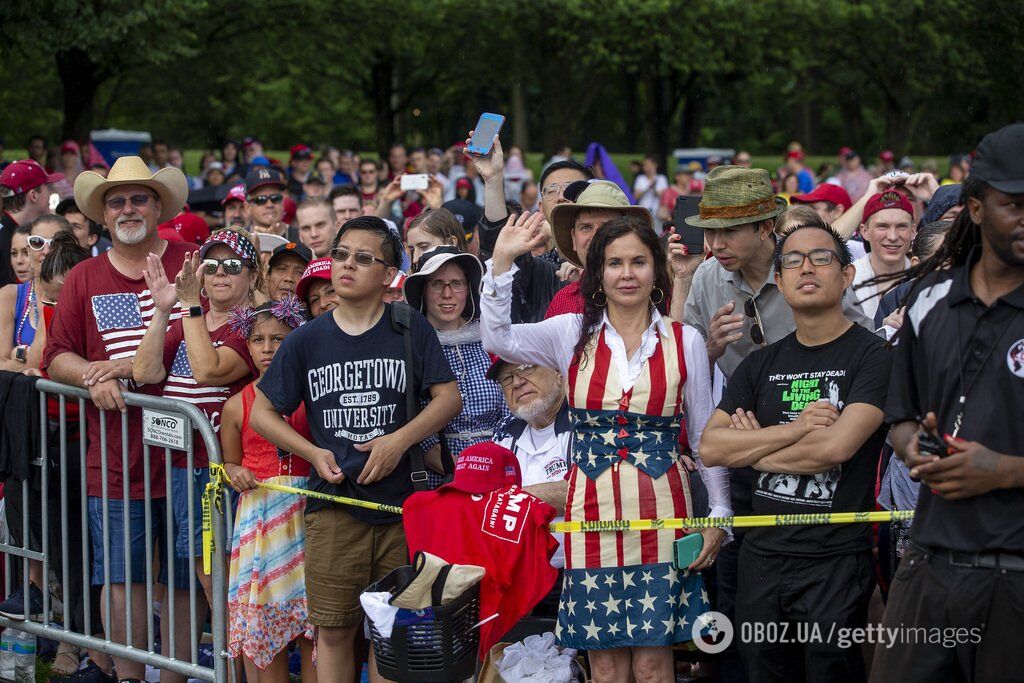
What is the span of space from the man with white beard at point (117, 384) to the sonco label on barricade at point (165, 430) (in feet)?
0.50

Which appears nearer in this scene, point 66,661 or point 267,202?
point 66,661

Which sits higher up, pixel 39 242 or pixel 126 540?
pixel 39 242

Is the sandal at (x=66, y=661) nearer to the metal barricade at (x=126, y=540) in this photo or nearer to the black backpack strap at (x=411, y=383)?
the metal barricade at (x=126, y=540)

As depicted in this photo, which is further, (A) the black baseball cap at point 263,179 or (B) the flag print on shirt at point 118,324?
(A) the black baseball cap at point 263,179

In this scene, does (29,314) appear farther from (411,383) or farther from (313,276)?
(411,383)

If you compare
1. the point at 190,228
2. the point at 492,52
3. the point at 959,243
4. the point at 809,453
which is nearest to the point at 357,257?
the point at 809,453

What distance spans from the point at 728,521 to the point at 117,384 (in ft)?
9.79

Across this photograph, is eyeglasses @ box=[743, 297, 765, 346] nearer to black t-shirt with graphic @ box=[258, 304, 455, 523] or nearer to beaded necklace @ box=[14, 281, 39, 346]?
black t-shirt with graphic @ box=[258, 304, 455, 523]

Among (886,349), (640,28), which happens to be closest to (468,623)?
(886,349)

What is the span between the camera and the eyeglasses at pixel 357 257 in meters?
5.02

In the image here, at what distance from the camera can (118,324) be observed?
5.82 meters

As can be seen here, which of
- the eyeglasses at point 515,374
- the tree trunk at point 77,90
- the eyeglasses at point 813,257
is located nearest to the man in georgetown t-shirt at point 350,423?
the eyeglasses at point 515,374

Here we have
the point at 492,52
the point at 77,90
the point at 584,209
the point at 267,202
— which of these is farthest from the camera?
the point at 492,52

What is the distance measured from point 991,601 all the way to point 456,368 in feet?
9.25
